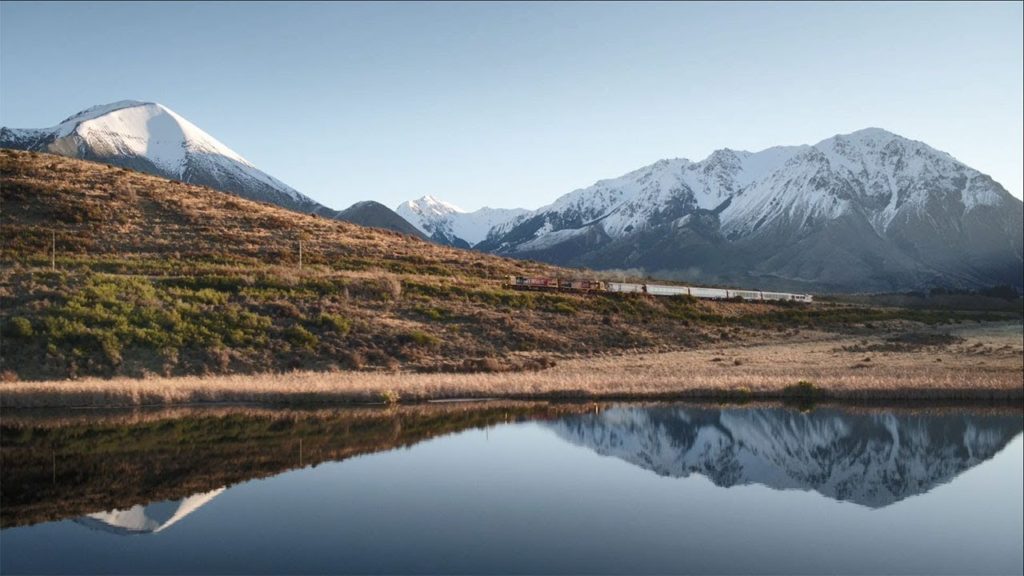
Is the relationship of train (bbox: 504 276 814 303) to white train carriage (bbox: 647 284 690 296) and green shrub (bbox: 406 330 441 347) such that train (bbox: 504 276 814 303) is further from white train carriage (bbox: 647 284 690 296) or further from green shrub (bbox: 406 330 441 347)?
green shrub (bbox: 406 330 441 347)

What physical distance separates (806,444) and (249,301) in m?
36.9

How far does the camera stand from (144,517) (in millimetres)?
17516

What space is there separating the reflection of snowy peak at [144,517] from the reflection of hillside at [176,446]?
1.29 ft

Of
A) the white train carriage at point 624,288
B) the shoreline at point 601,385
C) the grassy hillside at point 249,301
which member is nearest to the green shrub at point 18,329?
the grassy hillside at point 249,301

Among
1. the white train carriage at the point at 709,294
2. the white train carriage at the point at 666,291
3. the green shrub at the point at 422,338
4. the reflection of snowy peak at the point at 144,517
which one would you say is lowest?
the reflection of snowy peak at the point at 144,517

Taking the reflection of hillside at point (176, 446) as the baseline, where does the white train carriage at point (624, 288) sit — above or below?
above

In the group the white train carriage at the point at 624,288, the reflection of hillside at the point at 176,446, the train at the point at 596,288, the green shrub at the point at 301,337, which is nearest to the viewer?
the reflection of hillside at the point at 176,446

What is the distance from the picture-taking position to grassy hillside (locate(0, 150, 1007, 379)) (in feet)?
138

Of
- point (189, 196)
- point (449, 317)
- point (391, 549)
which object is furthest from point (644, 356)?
point (189, 196)

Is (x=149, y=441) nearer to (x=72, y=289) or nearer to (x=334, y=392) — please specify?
(x=334, y=392)

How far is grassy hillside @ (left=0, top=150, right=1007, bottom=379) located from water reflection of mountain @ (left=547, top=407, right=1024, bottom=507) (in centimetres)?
1633

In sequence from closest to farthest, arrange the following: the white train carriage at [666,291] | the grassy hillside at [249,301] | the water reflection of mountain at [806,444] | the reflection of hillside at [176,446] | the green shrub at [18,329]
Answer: the reflection of hillside at [176,446] → the water reflection of mountain at [806,444] → the green shrub at [18,329] → the grassy hillside at [249,301] → the white train carriage at [666,291]

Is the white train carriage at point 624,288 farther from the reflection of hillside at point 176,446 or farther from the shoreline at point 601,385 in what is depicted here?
the reflection of hillside at point 176,446

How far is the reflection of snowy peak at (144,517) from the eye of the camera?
55.1 feet
